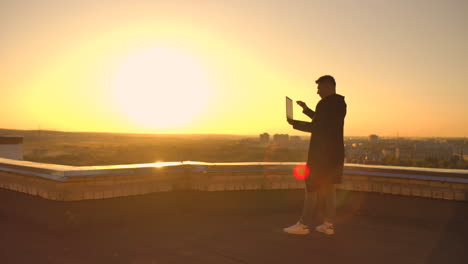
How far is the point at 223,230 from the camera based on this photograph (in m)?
4.14

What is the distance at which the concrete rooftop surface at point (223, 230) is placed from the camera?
11.0 ft

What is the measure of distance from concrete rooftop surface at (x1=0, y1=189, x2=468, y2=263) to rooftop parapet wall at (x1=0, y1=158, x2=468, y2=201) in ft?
0.34

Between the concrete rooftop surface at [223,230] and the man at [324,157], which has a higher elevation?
the man at [324,157]

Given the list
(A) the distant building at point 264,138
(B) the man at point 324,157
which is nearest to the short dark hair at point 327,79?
(B) the man at point 324,157

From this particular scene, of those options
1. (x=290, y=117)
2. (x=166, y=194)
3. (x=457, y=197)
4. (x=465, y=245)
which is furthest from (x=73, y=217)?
(x=457, y=197)

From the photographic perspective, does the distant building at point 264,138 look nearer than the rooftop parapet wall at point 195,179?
No

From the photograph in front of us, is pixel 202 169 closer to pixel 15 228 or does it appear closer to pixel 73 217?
pixel 73 217

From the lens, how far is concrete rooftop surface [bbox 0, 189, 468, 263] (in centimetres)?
335

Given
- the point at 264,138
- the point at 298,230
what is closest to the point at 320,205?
the point at 298,230

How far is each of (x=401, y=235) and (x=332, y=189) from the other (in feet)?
2.96

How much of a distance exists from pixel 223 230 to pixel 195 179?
38.9 inches

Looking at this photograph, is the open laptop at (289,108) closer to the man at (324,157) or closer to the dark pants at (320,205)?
the man at (324,157)

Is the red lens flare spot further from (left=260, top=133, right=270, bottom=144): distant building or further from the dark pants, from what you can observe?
(left=260, top=133, right=270, bottom=144): distant building

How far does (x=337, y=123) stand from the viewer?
4.14m
